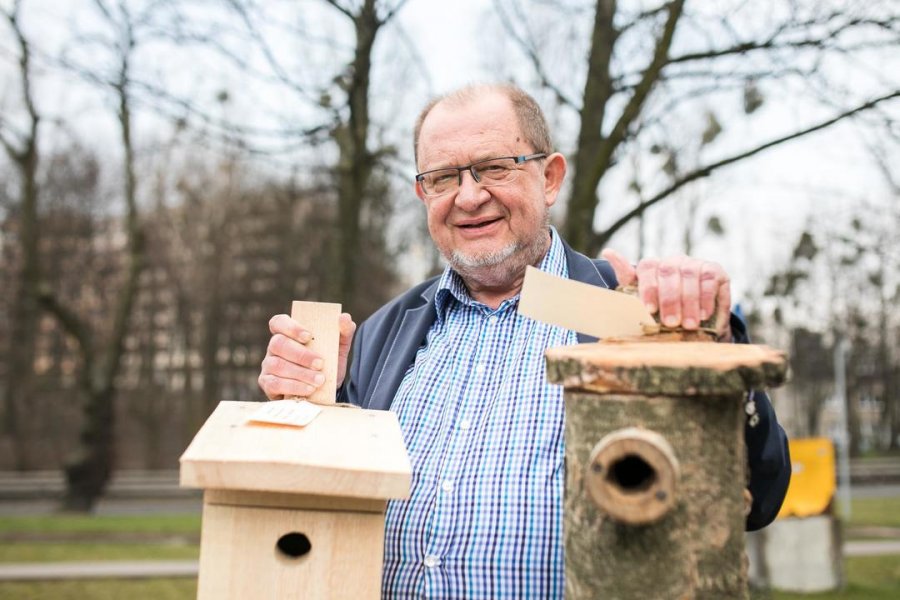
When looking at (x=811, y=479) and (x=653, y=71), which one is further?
(x=811, y=479)

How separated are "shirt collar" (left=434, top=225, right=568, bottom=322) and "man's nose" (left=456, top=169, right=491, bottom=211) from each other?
0.83ft


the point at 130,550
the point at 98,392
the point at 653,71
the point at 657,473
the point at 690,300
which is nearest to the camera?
the point at 657,473

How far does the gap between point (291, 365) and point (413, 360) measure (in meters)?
0.42

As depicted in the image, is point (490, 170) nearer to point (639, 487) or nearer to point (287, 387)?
point (287, 387)

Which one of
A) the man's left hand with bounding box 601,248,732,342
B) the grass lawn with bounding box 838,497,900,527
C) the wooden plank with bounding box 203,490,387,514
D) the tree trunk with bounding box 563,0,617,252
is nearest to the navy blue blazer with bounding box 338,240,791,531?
the man's left hand with bounding box 601,248,732,342

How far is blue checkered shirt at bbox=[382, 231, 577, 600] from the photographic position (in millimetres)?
1837

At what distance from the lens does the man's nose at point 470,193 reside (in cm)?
226

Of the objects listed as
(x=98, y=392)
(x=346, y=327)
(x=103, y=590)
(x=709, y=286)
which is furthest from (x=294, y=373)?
(x=98, y=392)

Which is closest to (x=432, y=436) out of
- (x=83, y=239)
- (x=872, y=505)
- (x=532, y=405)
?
(x=532, y=405)

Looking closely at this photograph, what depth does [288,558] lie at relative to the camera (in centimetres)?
Result: 167

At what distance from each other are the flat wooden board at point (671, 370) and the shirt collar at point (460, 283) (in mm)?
973

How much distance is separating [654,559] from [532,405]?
2.25ft

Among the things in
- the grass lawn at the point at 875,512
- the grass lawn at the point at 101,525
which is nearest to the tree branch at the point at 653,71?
the grass lawn at the point at 101,525

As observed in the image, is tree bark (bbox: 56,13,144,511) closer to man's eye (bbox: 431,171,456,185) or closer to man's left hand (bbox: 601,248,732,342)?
man's eye (bbox: 431,171,456,185)
